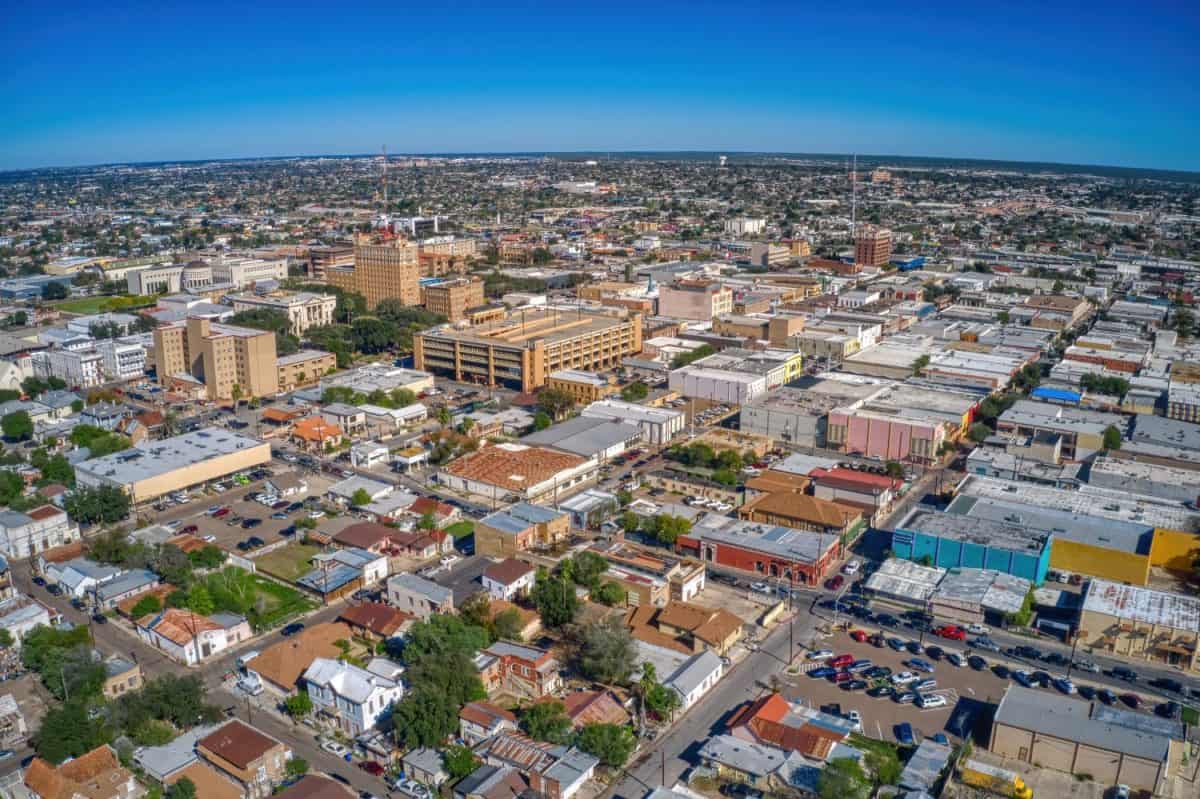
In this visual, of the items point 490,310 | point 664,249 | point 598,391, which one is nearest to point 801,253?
point 664,249

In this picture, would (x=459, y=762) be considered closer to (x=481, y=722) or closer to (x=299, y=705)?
(x=481, y=722)

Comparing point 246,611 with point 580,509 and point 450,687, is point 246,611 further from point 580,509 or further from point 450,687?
point 580,509

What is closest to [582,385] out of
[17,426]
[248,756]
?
[17,426]

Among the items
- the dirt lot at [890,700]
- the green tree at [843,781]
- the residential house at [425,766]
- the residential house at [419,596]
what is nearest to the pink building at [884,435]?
the dirt lot at [890,700]

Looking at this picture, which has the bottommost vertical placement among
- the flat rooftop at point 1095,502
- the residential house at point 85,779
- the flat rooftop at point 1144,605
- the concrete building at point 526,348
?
the residential house at point 85,779

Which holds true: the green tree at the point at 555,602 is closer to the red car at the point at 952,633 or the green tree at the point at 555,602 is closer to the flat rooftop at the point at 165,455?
the red car at the point at 952,633
